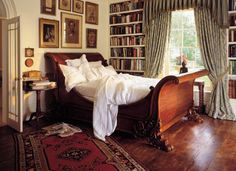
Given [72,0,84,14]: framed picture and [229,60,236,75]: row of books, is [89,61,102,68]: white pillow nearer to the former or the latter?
[72,0,84,14]: framed picture

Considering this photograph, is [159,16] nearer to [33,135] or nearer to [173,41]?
[173,41]

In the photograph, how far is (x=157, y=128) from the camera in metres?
3.12

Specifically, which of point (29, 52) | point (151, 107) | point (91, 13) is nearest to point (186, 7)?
point (91, 13)

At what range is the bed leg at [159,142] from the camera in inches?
120

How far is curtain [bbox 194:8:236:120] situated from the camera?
4.48 meters

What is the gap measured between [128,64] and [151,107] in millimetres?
2766

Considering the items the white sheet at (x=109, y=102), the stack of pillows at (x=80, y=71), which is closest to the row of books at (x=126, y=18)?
the stack of pillows at (x=80, y=71)

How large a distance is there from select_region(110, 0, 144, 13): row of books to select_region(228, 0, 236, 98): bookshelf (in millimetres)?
1957

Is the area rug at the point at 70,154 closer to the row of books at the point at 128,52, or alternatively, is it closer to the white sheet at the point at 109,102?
the white sheet at the point at 109,102

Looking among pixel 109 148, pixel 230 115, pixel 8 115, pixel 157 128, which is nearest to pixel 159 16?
pixel 230 115

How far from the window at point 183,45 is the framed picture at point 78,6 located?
205 cm

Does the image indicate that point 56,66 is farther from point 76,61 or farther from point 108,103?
point 108,103

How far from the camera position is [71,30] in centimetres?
511

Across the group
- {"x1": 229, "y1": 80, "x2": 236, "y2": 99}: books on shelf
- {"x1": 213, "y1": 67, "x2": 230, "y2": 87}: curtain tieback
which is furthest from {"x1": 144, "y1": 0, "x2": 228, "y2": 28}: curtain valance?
{"x1": 229, "y1": 80, "x2": 236, "y2": 99}: books on shelf
